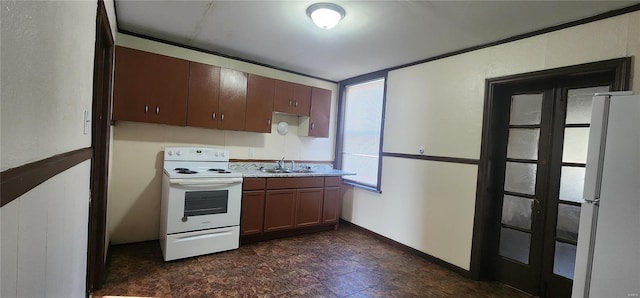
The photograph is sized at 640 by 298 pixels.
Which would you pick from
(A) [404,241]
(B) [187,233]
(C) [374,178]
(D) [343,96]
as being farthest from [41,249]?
(D) [343,96]

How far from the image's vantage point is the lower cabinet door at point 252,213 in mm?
3373

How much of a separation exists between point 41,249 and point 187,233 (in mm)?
2270

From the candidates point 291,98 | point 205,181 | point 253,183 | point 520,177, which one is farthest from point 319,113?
point 520,177

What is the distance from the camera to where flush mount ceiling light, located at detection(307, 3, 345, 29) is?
7.30 ft

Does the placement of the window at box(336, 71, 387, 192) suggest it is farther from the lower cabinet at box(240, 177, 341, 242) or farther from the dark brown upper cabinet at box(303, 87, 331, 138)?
the lower cabinet at box(240, 177, 341, 242)

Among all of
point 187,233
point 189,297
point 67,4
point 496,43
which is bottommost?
point 189,297

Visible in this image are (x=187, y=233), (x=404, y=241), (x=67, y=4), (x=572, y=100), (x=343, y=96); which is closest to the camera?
(x=67, y=4)

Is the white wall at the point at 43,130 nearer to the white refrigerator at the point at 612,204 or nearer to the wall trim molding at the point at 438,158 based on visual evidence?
the white refrigerator at the point at 612,204

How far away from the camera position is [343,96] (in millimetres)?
4750

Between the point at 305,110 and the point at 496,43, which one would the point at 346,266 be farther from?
the point at 496,43

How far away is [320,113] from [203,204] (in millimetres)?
2207

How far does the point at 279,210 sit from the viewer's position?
3652 millimetres

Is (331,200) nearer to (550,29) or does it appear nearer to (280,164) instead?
(280,164)

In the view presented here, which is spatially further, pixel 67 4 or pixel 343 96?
pixel 343 96
